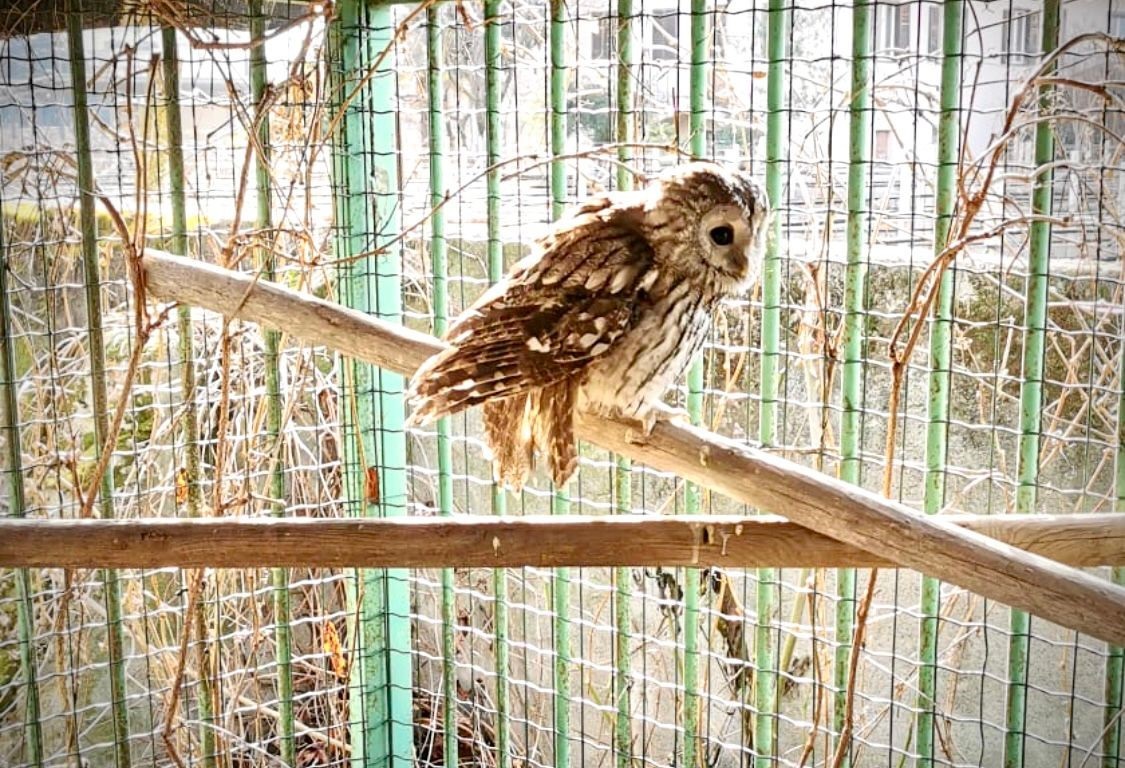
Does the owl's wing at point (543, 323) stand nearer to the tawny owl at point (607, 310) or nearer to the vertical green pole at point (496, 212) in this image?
the tawny owl at point (607, 310)

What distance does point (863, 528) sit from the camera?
5.69ft

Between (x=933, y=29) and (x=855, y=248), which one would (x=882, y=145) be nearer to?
(x=933, y=29)

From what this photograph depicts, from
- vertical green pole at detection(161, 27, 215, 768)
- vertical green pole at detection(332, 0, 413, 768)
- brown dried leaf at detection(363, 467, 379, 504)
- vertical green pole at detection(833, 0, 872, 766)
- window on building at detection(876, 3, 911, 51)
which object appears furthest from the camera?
window on building at detection(876, 3, 911, 51)

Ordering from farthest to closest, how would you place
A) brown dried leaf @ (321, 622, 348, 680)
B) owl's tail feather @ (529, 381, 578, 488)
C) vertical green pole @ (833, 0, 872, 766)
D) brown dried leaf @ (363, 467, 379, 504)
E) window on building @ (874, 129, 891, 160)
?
window on building @ (874, 129, 891, 160), brown dried leaf @ (321, 622, 348, 680), brown dried leaf @ (363, 467, 379, 504), vertical green pole @ (833, 0, 872, 766), owl's tail feather @ (529, 381, 578, 488)

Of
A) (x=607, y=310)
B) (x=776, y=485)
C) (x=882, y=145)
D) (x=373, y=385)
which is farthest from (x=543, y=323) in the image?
(x=882, y=145)

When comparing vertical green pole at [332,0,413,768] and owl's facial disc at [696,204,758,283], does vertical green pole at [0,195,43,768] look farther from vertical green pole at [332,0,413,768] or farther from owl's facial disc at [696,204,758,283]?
owl's facial disc at [696,204,758,283]

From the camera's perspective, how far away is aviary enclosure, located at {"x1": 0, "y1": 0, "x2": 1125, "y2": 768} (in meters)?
1.85

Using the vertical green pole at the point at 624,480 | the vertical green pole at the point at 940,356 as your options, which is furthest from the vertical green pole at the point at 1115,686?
the vertical green pole at the point at 624,480

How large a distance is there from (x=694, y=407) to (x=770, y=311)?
27 centimetres

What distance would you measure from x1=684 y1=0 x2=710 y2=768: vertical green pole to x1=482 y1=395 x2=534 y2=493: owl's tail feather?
1.26 ft

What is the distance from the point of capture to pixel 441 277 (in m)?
2.57

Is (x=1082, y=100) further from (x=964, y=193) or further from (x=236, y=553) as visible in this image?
(x=236, y=553)

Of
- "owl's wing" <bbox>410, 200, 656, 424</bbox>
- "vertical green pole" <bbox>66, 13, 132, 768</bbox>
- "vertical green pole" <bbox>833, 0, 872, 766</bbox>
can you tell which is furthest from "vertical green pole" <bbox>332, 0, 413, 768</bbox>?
"vertical green pole" <bbox>833, 0, 872, 766</bbox>

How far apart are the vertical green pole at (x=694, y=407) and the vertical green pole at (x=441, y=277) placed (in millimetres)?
535
